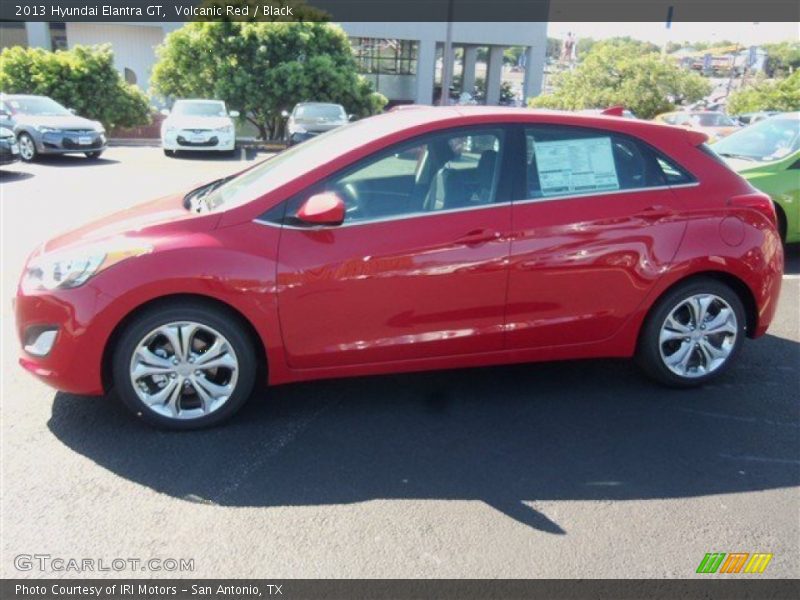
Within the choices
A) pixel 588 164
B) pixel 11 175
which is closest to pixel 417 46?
pixel 11 175

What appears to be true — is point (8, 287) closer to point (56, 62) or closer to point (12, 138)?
point (12, 138)

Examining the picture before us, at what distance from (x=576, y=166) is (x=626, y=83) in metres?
34.1

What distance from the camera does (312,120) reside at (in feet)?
68.8

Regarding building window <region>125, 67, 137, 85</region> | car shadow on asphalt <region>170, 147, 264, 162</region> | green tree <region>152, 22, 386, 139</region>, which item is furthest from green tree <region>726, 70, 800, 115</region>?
building window <region>125, 67, 137, 85</region>

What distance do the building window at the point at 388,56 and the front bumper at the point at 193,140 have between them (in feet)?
93.0

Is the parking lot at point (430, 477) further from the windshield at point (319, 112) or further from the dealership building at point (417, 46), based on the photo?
the dealership building at point (417, 46)

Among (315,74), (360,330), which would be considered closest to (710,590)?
(360,330)

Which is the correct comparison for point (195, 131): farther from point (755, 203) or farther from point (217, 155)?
point (755, 203)

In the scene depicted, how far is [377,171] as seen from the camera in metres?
3.97

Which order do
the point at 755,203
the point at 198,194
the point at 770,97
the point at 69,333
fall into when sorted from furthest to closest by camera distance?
the point at 770,97, the point at 198,194, the point at 755,203, the point at 69,333

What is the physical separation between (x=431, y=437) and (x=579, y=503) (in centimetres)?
85

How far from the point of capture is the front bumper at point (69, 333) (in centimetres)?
360

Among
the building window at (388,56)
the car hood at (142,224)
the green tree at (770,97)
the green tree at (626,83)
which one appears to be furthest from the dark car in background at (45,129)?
the building window at (388,56)

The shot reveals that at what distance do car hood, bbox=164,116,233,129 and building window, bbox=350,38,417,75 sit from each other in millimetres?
27864
